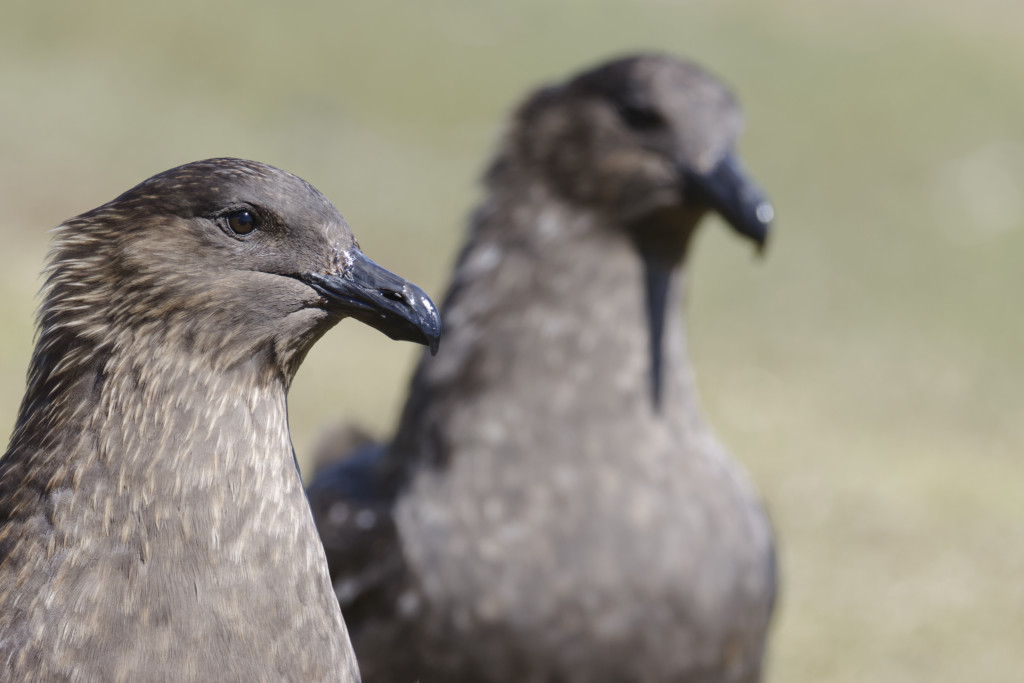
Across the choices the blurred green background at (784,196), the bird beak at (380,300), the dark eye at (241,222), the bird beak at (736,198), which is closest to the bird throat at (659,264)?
the bird beak at (736,198)

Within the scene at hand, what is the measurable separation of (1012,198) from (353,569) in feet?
55.3

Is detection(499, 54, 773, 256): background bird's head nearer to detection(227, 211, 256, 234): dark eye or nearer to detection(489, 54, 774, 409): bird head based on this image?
detection(489, 54, 774, 409): bird head

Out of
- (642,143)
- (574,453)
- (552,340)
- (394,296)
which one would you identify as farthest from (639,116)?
(394,296)

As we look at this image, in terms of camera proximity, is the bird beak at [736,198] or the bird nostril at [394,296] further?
the bird beak at [736,198]

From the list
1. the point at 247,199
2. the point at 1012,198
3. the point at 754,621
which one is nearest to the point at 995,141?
the point at 1012,198

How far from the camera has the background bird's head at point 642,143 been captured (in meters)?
3.70

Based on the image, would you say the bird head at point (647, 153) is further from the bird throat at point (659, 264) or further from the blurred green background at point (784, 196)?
the blurred green background at point (784, 196)

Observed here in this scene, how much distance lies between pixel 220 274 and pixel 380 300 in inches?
11.5

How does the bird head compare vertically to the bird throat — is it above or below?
above

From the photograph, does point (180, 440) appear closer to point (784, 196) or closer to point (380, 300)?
point (380, 300)

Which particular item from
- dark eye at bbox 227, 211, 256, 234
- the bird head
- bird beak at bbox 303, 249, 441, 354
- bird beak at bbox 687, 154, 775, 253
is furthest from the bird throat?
dark eye at bbox 227, 211, 256, 234

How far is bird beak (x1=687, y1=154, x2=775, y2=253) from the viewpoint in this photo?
11.4 ft

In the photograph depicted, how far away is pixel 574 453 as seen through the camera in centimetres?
361

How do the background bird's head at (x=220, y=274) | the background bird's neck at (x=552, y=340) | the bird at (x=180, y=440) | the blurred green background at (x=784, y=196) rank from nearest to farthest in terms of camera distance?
the bird at (x=180, y=440)
the background bird's head at (x=220, y=274)
the background bird's neck at (x=552, y=340)
the blurred green background at (x=784, y=196)
